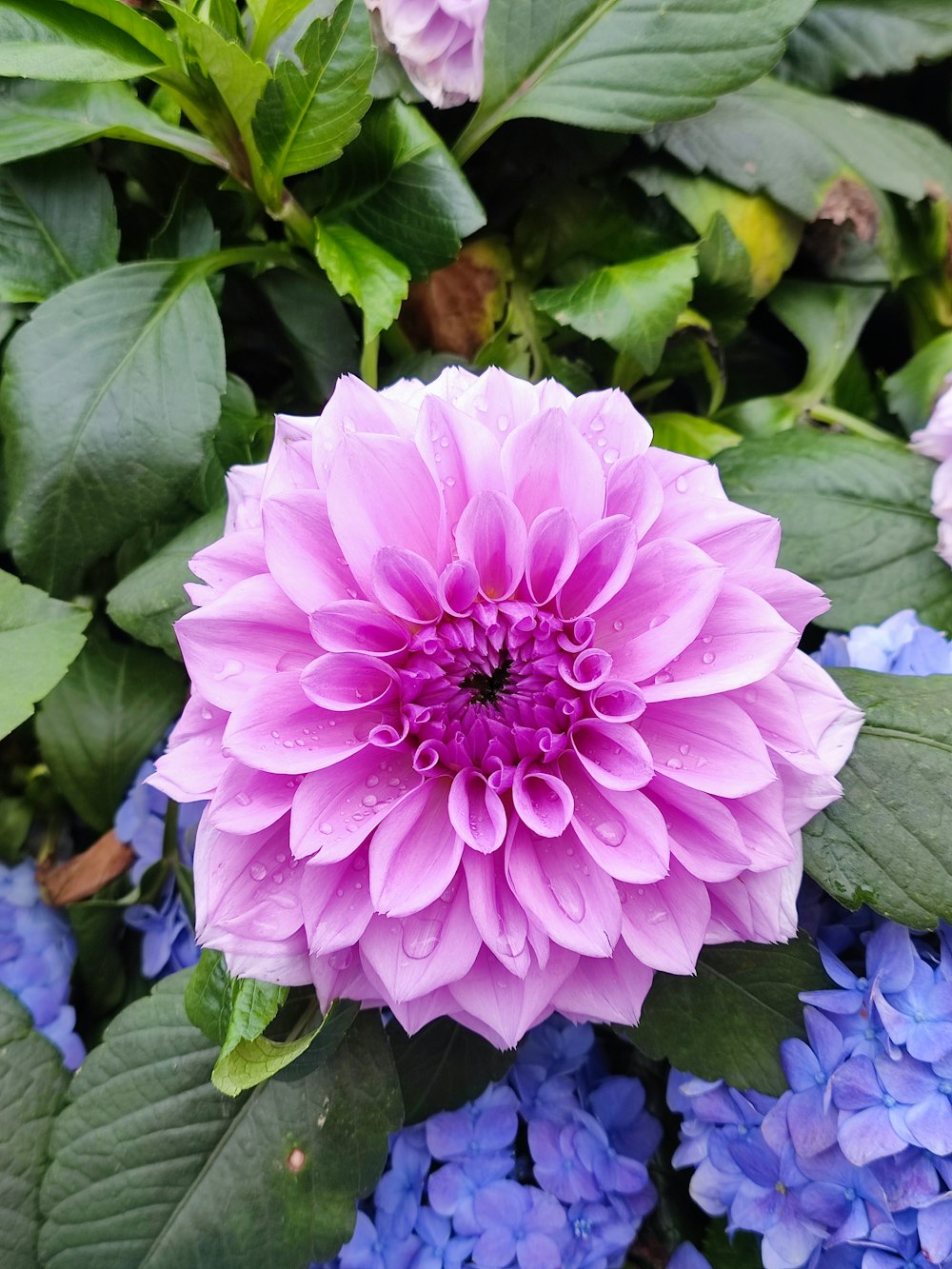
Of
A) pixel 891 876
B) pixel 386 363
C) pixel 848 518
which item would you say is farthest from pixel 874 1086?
pixel 386 363

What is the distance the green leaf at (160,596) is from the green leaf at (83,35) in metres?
0.28

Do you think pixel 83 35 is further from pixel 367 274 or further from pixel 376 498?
pixel 376 498

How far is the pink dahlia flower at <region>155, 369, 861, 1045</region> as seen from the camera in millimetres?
432

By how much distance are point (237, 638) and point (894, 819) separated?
0.38m

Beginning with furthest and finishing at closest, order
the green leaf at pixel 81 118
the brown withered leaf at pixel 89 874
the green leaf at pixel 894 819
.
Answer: the brown withered leaf at pixel 89 874 → the green leaf at pixel 81 118 → the green leaf at pixel 894 819

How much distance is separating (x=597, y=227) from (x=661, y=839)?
0.53 metres

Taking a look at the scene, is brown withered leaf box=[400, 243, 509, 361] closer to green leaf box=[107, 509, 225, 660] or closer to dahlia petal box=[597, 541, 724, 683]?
green leaf box=[107, 509, 225, 660]

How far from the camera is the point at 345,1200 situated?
1.89 feet

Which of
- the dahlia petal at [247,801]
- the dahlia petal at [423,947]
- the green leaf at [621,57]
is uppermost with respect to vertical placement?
the green leaf at [621,57]

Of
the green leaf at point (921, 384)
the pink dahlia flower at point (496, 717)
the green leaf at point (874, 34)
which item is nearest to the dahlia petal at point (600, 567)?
the pink dahlia flower at point (496, 717)

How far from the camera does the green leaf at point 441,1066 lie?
2.03 feet

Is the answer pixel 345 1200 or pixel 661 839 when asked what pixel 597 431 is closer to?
pixel 661 839

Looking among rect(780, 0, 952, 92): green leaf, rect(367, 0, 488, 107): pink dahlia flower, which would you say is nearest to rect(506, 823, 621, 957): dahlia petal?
rect(367, 0, 488, 107): pink dahlia flower

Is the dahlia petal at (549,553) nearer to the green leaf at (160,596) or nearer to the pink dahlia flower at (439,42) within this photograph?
the green leaf at (160,596)
